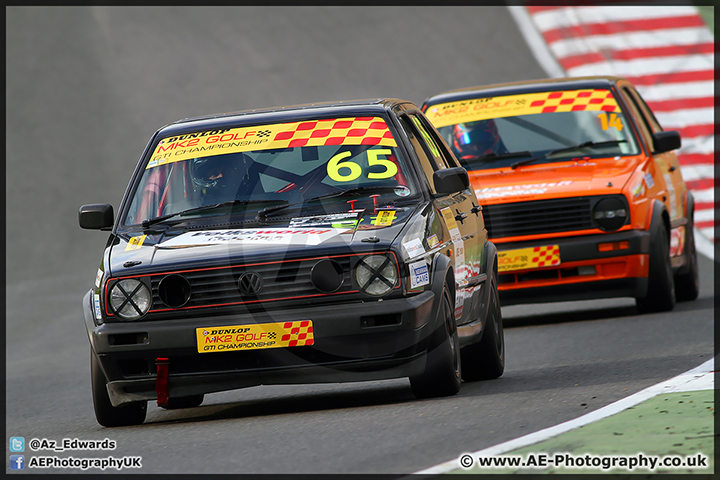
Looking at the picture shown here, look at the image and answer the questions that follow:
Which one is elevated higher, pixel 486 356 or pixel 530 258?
pixel 486 356

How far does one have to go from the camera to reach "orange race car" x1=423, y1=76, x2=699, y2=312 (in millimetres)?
11984

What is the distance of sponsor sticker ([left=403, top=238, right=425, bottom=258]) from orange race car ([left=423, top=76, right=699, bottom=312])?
15.0ft

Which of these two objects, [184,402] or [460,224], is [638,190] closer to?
[460,224]

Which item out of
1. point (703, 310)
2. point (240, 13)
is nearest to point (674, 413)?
point (703, 310)

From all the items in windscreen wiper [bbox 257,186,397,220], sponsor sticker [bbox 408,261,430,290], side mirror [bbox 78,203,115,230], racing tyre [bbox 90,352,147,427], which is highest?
windscreen wiper [bbox 257,186,397,220]

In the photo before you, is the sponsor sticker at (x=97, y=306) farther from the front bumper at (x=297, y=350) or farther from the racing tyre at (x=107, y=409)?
the racing tyre at (x=107, y=409)

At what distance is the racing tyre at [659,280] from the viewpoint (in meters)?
12.0

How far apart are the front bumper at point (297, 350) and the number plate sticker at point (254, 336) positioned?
26 millimetres

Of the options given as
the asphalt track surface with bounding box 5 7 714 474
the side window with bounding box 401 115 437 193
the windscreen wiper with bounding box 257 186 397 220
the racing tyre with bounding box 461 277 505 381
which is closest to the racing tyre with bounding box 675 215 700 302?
the asphalt track surface with bounding box 5 7 714 474

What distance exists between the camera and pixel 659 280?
12148mm

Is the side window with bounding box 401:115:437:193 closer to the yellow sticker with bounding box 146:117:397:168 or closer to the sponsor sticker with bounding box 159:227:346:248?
the yellow sticker with bounding box 146:117:397:168

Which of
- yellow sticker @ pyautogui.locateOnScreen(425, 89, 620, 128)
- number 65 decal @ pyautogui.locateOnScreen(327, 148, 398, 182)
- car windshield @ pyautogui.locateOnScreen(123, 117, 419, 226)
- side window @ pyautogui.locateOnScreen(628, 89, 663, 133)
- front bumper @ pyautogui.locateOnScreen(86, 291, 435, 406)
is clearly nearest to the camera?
front bumper @ pyautogui.locateOnScreen(86, 291, 435, 406)

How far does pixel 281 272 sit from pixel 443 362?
3.36 ft

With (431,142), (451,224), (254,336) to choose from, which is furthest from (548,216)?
(254,336)
